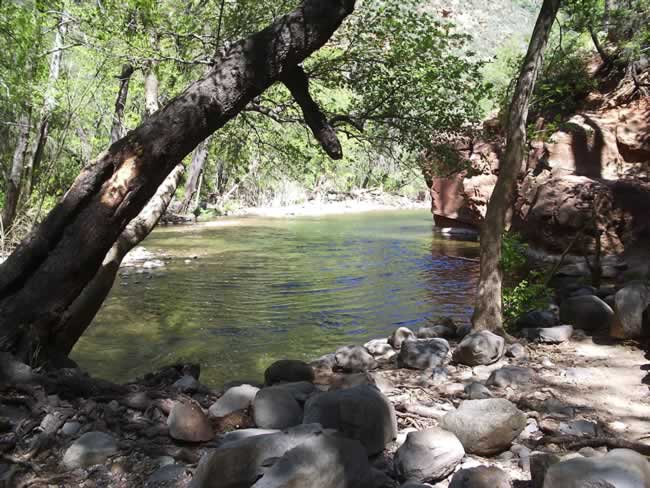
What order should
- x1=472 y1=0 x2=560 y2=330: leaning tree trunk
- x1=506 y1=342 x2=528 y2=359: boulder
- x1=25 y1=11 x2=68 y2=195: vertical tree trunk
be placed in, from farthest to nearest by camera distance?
x1=25 y1=11 x2=68 y2=195: vertical tree trunk, x1=472 y1=0 x2=560 y2=330: leaning tree trunk, x1=506 y1=342 x2=528 y2=359: boulder

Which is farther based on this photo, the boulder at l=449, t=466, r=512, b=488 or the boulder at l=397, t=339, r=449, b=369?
the boulder at l=397, t=339, r=449, b=369

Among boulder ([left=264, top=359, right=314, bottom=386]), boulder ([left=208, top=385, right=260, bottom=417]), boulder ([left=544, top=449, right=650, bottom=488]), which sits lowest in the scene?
boulder ([left=264, top=359, right=314, bottom=386])

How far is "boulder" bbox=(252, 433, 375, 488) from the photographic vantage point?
2.41 meters

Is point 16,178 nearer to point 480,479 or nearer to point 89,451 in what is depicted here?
point 89,451

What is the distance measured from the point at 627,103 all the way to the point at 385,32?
414 inches

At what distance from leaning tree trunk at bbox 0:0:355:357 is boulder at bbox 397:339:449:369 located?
11.8 feet

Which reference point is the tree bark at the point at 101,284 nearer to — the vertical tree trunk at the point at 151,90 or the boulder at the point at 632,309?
the vertical tree trunk at the point at 151,90

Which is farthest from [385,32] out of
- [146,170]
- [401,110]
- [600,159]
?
[600,159]

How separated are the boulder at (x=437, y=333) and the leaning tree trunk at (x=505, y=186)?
1.02 m

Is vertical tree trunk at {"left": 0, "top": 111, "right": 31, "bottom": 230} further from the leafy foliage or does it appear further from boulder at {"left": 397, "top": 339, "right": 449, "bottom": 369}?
the leafy foliage

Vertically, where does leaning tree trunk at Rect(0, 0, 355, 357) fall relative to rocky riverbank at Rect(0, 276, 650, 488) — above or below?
above

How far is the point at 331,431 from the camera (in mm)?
2865

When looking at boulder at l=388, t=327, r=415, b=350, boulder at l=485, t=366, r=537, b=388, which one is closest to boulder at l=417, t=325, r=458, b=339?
boulder at l=388, t=327, r=415, b=350

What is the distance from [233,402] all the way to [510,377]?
2.67m
